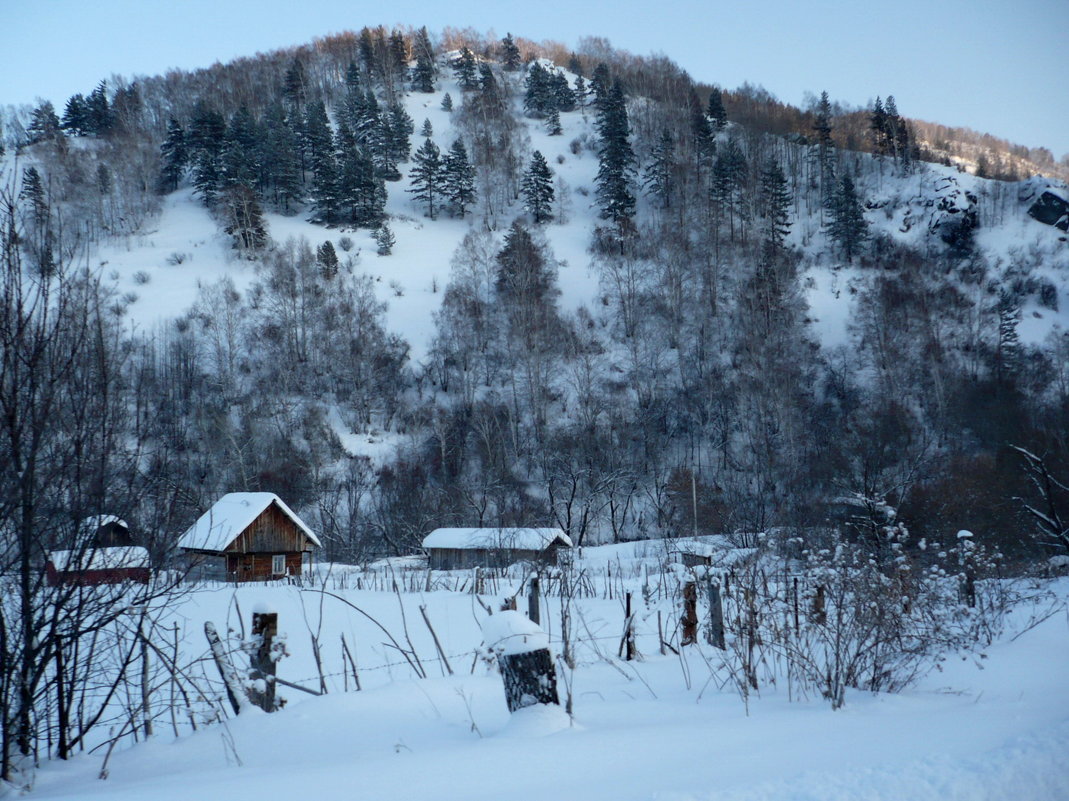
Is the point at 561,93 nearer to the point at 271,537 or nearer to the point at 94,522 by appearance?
the point at 271,537

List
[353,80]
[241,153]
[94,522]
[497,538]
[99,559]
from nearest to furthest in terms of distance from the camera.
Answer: [94,522]
[99,559]
[497,538]
[241,153]
[353,80]

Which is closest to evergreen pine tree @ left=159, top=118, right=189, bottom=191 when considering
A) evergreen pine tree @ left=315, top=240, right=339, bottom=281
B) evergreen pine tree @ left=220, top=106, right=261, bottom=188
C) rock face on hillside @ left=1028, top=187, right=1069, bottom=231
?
evergreen pine tree @ left=220, top=106, right=261, bottom=188

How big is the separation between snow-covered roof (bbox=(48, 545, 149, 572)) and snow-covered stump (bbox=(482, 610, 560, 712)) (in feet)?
8.40

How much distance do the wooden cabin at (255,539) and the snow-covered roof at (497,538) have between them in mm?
5648

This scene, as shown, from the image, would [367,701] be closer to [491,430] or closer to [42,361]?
[42,361]

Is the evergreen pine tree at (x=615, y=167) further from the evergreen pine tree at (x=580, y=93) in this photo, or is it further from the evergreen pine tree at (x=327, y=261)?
the evergreen pine tree at (x=327, y=261)

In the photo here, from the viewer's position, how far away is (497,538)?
93.7 ft

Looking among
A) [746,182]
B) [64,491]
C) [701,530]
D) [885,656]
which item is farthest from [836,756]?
[746,182]

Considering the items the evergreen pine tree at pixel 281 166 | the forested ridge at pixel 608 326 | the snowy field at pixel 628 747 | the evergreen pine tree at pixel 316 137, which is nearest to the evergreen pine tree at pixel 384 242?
the forested ridge at pixel 608 326

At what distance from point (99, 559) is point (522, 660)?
9.82ft

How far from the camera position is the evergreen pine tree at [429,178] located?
208 ft

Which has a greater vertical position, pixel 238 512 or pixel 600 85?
pixel 600 85

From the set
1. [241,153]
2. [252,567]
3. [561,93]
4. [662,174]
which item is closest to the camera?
[252,567]

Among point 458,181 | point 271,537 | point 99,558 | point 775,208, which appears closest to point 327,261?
point 458,181
